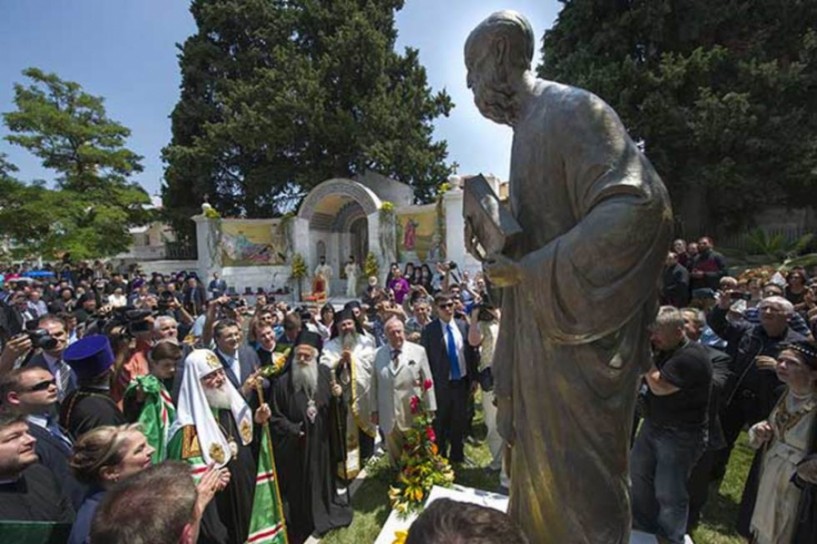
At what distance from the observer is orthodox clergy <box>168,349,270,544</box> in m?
3.38

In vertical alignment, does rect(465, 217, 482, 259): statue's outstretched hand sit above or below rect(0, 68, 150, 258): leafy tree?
below

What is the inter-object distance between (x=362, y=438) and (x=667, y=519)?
12.1ft

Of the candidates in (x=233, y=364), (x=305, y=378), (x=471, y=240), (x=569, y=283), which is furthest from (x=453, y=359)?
(x=569, y=283)

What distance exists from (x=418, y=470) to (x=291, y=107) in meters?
25.8

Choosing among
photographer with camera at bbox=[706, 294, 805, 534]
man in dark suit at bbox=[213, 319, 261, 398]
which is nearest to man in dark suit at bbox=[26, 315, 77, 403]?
man in dark suit at bbox=[213, 319, 261, 398]

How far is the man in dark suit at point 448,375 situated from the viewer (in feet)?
19.6

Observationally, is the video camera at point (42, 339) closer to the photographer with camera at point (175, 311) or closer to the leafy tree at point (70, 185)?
the photographer with camera at point (175, 311)

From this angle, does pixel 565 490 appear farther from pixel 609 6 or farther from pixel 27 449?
pixel 609 6

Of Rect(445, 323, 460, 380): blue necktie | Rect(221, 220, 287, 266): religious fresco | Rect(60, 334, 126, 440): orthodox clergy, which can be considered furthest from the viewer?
Rect(221, 220, 287, 266): religious fresco

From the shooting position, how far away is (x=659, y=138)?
20.6m

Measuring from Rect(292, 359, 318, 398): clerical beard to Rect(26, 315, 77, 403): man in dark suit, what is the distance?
225 cm

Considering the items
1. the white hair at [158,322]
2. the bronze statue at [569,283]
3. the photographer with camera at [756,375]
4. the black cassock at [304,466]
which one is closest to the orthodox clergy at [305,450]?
the black cassock at [304,466]

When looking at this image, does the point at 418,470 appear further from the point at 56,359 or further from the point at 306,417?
the point at 56,359

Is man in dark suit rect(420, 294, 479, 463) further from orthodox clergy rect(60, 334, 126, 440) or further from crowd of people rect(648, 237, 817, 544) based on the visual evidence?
orthodox clergy rect(60, 334, 126, 440)
